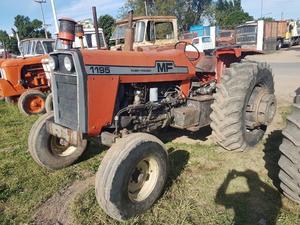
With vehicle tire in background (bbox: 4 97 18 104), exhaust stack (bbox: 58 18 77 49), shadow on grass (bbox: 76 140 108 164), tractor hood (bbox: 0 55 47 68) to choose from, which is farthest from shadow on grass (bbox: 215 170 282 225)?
vehicle tire in background (bbox: 4 97 18 104)

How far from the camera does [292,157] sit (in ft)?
9.62

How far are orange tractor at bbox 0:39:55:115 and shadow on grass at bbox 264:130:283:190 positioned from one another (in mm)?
5782

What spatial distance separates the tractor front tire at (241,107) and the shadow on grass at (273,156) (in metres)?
0.24

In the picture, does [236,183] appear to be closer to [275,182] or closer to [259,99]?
[275,182]

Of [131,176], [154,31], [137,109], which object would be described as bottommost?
[131,176]

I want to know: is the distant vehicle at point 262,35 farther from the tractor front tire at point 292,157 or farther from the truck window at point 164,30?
the tractor front tire at point 292,157

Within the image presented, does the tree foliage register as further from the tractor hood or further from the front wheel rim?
the front wheel rim

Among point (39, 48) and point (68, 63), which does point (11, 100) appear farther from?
point (68, 63)

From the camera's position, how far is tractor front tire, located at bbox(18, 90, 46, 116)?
25.3ft

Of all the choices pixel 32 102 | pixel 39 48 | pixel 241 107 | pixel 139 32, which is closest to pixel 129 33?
pixel 139 32

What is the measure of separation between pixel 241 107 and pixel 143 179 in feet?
5.58

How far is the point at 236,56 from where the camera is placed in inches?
202

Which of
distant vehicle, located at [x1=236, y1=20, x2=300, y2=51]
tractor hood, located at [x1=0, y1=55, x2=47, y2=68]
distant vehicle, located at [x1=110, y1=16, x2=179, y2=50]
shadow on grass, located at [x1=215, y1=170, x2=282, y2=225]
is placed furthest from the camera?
→ distant vehicle, located at [x1=236, y1=20, x2=300, y2=51]

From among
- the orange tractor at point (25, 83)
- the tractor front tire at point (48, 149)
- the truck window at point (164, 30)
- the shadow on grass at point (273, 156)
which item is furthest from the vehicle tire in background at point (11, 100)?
the shadow on grass at point (273, 156)
